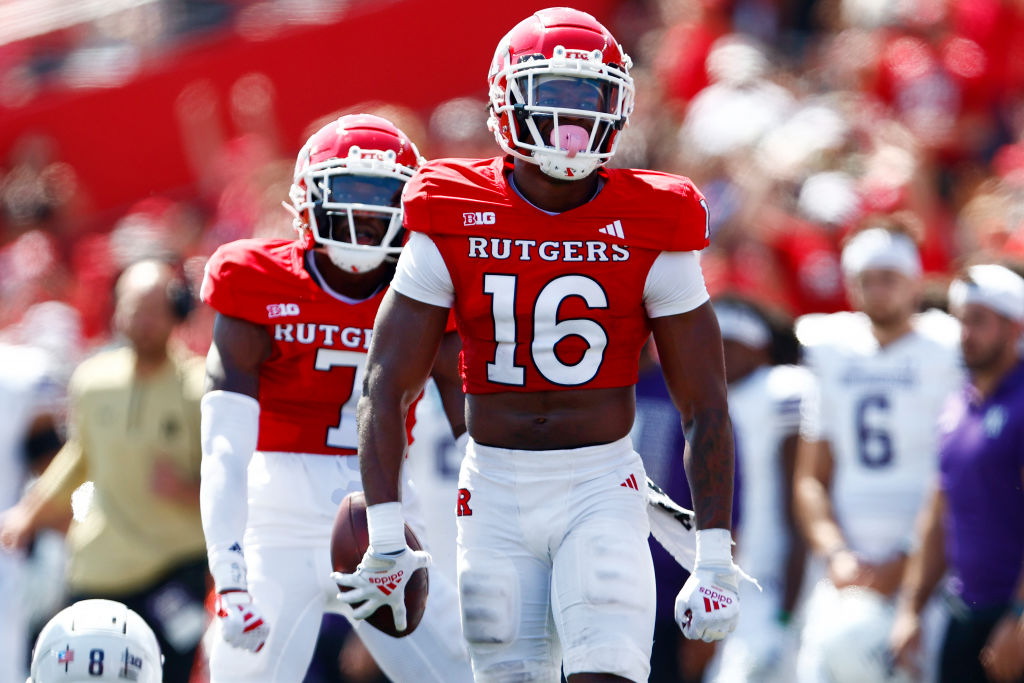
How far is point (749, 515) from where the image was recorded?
22.1 ft

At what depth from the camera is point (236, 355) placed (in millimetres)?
4566

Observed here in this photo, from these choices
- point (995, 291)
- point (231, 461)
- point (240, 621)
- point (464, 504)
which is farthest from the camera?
point (995, 291)

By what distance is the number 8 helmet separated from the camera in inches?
162

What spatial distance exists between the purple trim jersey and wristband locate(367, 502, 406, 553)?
2.71 m

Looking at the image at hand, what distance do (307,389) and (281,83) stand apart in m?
9.19

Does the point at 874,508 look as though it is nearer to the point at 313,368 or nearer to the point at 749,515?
the point at 749,515

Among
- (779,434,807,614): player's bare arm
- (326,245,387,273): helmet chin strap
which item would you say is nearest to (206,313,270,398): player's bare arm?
(326,245,387,273): helmet chin strap

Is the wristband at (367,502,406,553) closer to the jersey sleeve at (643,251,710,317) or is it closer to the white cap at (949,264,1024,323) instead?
the jersey sleeve at (643,251,710,317)

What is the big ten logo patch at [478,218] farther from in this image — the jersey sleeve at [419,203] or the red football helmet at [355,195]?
the red football helmet at [355,195]

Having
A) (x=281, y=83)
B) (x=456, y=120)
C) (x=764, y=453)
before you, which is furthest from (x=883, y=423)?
(x=281, y=83)

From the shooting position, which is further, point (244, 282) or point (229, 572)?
point (244, 282)

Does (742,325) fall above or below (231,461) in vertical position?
below

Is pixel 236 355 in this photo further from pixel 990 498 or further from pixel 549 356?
pixel 990 498

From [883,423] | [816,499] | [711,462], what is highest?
[711,462]
